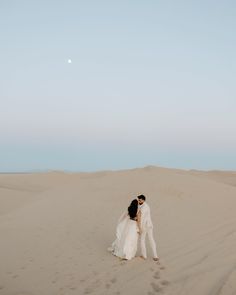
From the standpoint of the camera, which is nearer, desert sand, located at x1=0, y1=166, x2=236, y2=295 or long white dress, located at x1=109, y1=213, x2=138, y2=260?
desert sand, located at x1=0, y1=166, x2=236, y2=295

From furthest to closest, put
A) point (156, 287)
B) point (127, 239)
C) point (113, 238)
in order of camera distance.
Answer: point (113, 238) < point (127, 239) < point (156, 287)

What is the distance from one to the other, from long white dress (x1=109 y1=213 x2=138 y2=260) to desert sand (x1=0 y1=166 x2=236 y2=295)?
0.73 feet

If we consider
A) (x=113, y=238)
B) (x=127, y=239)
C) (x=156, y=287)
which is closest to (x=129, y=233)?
(x=127, y=239)

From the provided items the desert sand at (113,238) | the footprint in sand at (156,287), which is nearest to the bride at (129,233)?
the desert sand at (113,238)

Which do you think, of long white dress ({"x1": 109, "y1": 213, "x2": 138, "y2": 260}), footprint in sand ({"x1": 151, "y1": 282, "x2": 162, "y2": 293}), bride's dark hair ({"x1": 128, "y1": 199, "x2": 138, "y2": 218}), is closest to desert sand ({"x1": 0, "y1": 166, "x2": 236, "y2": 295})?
footprint in sand ({"x1": 151, "y1": 282, "x2": 162, "y2": 293})

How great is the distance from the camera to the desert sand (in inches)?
296

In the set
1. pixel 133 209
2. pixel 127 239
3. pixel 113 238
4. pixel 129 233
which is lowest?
pixel 113 238

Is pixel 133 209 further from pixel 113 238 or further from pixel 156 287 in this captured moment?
pixel 113 238

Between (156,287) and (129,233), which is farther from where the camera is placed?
(129,233)

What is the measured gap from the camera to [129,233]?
9305mm

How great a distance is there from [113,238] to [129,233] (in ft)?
9.07

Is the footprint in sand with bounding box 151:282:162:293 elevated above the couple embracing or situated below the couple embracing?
below

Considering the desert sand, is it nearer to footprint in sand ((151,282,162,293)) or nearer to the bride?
footprint in sand ((151,282,162,293))

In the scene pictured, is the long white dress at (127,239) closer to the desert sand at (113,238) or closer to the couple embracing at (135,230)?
the couple embracing at (135,230)
